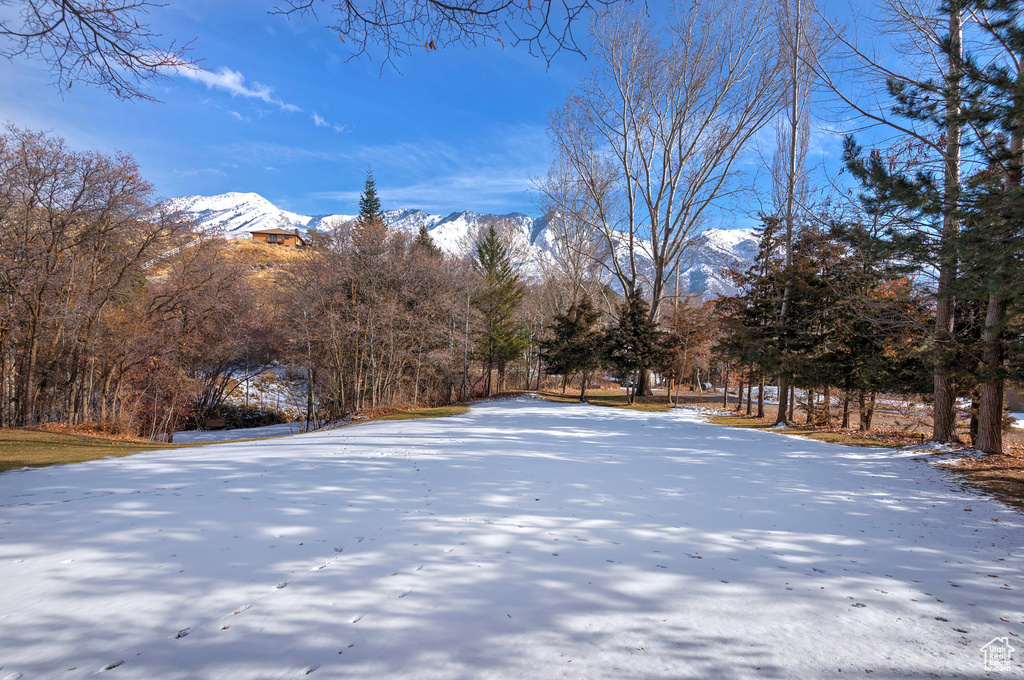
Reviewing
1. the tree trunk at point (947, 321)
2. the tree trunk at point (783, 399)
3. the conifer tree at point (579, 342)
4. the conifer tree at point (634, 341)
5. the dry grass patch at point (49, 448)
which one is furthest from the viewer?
the conifer tree at point (579, 342)

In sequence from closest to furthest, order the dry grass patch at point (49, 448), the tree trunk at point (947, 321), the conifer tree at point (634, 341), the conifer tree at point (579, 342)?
the dry grass patch at point (49, 448) < the tree trunk at point (947, 321) < the conifer tree at point (634, 341) < the conifer tree at point (579, 342)

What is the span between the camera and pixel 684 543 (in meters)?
3.53

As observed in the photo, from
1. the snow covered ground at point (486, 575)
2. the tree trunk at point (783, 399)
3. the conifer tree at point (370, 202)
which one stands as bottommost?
the snow covered ground at point (486, 575)

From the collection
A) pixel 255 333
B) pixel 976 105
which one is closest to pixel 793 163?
pixel 976 105

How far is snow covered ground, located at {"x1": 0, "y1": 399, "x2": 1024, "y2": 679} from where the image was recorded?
2.03 meters

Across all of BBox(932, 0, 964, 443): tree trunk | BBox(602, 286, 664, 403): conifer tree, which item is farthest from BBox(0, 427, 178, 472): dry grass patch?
BBox(602, 286, 664, 403): conifer tree

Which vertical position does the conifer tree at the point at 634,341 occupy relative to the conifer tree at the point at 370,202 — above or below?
below

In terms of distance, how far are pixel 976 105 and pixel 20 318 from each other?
1938cm

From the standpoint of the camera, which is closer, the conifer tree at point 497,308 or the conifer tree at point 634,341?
the conifer tree at point 634,341

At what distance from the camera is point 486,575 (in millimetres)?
2816

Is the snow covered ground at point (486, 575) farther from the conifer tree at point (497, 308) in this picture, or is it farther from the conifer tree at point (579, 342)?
the conifer tree at point (497, 308)

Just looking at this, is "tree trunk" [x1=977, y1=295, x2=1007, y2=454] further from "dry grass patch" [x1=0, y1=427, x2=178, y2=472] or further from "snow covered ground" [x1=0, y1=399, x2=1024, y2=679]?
"dry grass patch" [x1=0, y1=427, x2=178, y2=472]

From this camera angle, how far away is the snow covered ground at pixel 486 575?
2.03 meters

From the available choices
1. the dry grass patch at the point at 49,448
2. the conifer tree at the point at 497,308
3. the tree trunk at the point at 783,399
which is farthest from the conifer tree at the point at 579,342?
the dry grass patch at the point at 49,448
